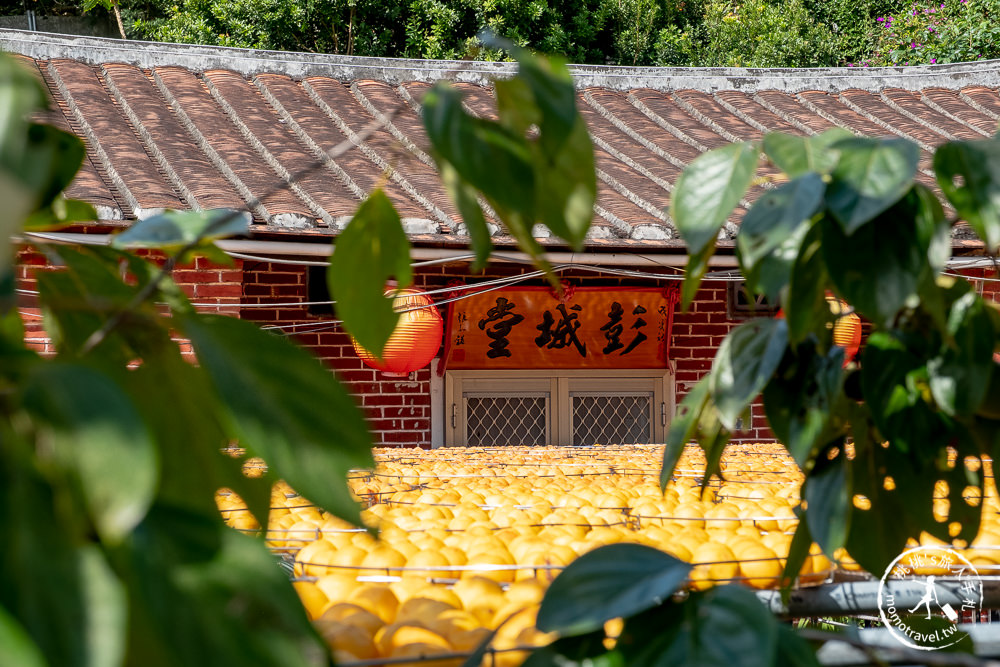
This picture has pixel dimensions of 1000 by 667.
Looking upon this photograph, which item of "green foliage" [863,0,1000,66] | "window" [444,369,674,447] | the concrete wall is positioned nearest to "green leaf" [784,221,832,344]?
"window" [444,369,674,447]

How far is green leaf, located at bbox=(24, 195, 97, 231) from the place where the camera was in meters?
0.62

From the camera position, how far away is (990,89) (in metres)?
6.01

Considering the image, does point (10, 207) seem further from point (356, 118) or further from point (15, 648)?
point (356, 118)

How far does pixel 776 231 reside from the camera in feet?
1.66

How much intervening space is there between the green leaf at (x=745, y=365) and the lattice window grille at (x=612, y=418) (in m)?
4.54

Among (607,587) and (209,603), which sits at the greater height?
(209,603)

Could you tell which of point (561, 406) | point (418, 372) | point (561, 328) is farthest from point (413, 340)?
point (561, 406)

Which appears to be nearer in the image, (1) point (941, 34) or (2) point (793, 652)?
(2) point (793, 652)

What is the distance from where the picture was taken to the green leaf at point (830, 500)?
57cm

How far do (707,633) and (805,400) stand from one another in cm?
23

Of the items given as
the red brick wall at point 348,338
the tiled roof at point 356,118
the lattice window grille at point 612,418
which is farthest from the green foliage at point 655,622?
the lattice window grille at point 612,418

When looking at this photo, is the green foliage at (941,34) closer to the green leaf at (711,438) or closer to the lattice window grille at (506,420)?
the lattice window grille at (506,420)

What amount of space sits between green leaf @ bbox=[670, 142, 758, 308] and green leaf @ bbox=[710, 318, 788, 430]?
6 centimetres

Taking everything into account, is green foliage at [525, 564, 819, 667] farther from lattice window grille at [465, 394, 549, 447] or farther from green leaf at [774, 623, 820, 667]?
lattice window grille at [465, 394, 549, 447]
